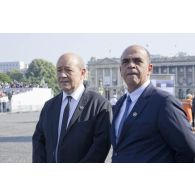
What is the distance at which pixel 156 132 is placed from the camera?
3070mm

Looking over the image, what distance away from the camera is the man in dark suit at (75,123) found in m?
3.77

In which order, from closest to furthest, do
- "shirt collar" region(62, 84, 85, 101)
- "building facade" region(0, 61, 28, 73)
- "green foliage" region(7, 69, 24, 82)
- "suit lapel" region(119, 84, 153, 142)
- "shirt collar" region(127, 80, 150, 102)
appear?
"suit lapel" region(119, 84, 153, 142)
"shirt collar" region(127, 80, 150, 102)
"shirt collar" region(62, 84, 85, 101)
"green foliage" region(7, 69, 24, 82)
"building facade" region(0, 61, 28, 73)

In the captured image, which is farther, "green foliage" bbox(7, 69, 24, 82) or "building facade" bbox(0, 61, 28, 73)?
"building facade" bbox(0, 61, 28, 73)

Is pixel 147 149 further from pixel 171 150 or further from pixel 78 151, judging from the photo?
pixel 78 151

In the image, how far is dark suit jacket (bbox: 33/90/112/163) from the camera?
3771 millimetres

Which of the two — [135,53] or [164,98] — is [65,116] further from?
[164,98]

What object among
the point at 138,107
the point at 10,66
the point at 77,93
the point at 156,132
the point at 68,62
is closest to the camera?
the point at 156,132

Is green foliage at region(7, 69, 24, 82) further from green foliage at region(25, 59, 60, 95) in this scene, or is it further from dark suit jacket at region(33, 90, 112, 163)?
dark suit jacket at region(33, 90, 112, 163)

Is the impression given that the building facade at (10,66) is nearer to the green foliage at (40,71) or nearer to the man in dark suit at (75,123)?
the green foliage at (40,71)

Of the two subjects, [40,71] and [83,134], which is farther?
[40,71]

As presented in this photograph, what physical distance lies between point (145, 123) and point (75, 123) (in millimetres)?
872

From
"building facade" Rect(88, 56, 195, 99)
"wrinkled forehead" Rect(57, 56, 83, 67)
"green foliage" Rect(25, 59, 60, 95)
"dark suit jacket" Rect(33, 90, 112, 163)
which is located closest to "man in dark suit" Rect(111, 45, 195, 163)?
"dark suit jacket" Rect(33, 90, 112, 163)

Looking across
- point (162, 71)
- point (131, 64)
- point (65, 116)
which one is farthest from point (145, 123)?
point (162, 71)
